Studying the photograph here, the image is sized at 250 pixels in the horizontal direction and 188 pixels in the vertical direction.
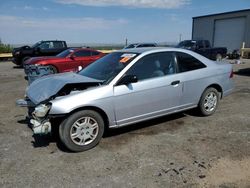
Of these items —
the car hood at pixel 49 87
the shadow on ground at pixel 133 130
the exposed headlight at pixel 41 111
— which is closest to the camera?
the exposed headlight at pixel 41 111

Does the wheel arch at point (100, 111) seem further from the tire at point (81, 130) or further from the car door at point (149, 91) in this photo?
the car door at point (149, 91)

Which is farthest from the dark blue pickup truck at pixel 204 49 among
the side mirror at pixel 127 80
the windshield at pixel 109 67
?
the side mirror at pixel 127 80

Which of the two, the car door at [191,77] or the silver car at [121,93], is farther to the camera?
the car door at [191,77]

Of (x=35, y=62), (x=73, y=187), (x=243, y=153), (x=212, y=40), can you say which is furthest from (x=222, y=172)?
(x=212, y=40)

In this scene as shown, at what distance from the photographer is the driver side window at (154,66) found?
444cm

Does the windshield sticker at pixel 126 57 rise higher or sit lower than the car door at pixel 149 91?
higher

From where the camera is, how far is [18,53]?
1717 cm

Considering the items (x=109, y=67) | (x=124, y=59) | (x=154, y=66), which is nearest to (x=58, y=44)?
(x=109, y=67)

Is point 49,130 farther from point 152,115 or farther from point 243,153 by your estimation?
point 243,153

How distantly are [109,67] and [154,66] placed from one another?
0.82 metres

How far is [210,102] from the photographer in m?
5.51

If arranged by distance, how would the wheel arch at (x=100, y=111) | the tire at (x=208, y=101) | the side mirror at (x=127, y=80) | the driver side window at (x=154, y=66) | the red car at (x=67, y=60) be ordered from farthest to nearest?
the red car at (x=67, y=60) < the tire at (x=208, y=101) < the driver side window at (x=154, y=66) < the side mirror at (x=127, y=80) < the wheel arch at (x=100, y=111)

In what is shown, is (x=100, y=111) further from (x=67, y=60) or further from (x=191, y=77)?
(x=67, y=60)

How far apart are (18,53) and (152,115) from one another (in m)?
15.0
